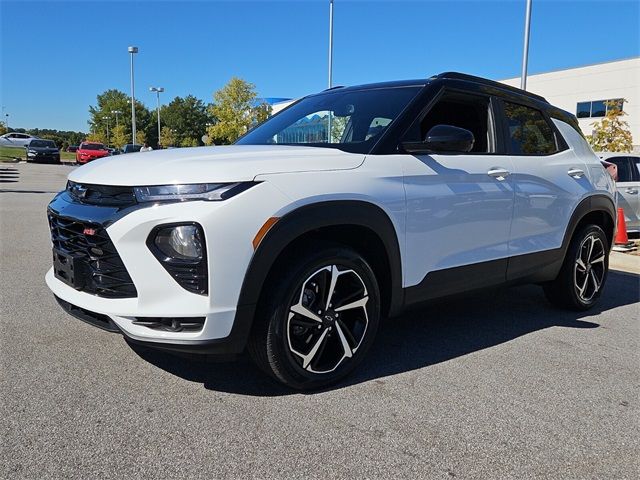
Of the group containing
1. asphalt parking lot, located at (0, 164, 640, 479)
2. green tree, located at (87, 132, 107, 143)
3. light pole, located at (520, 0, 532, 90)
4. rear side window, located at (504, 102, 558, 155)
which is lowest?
asphalt parking lot, located at (0, 164, 640, 479)

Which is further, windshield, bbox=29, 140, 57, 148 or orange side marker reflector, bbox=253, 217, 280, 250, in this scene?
windshield, bbox=29, 140, 57, 148

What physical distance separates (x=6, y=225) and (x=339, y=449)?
27.7 feet

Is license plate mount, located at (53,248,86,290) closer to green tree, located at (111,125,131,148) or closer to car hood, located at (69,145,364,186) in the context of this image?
car hood, located at (69,145,364,186)

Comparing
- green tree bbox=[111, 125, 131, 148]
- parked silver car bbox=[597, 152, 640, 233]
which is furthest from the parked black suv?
green tree bbox=[111, 125, 131, 148]

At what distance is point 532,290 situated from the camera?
5887 mm

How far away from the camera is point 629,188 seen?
350 inches

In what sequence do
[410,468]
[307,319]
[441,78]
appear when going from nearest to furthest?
[410,468] → [307,319] → [441,78]

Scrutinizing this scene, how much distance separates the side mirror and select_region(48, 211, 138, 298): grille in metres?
1.77

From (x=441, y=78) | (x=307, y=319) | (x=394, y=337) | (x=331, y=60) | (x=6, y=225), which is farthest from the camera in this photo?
(x=331, y=60)

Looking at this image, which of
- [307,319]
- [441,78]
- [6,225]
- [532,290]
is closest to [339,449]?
[307,319]

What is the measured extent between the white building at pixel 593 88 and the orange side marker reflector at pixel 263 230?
39183 millimetres

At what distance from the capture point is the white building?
37969mm

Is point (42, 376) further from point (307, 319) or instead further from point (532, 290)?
point (532, 290)

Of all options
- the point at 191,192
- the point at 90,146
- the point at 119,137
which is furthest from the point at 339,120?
the point at 119,137
